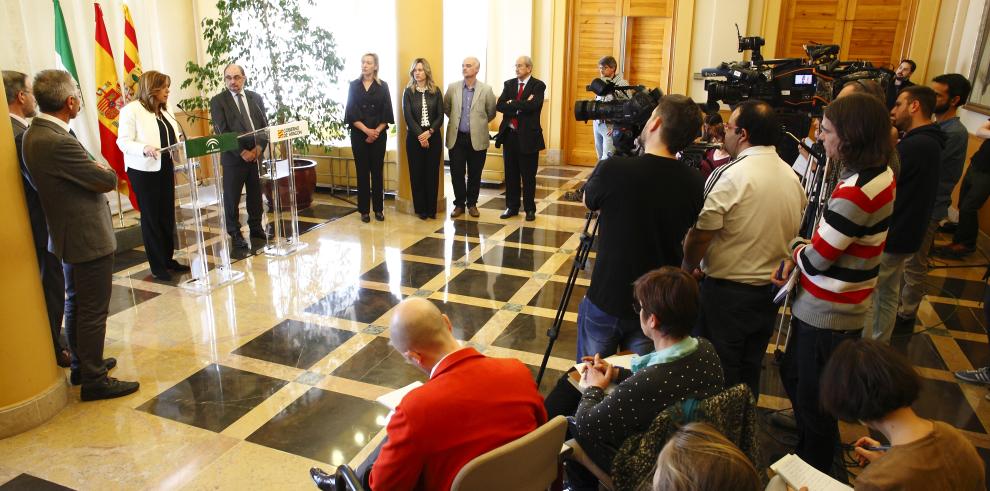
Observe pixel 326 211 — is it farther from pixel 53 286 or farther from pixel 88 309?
pixel 88 309

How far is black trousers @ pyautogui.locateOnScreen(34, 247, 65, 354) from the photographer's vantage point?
133 inches

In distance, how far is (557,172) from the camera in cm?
892

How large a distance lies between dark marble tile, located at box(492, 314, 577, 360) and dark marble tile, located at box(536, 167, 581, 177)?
475cm

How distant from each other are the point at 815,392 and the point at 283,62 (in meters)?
5.78

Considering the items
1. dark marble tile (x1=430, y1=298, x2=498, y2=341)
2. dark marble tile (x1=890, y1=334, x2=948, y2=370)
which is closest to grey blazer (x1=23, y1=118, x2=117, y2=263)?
dark marble tile (x1=430, y1=298, x2=498, y2=341)

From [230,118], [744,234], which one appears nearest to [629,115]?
[744,234]

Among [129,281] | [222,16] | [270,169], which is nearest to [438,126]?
[270,169]

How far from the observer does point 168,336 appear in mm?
3885

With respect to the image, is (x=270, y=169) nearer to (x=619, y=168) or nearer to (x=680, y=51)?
(x=619, y=168)

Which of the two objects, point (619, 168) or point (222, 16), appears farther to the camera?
point (222, 16)

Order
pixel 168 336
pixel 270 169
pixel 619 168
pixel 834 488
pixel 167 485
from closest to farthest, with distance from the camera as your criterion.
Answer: pixel 834 488, pixel 619 168, pixel 167 485, pixel 168 336, pixel 270 169

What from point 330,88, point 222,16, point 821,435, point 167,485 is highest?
point 222,16

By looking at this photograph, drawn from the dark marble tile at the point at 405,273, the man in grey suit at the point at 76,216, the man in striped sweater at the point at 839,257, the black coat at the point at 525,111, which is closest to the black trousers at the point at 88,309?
the man in grey suit at the point at 76,216

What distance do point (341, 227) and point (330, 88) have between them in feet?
6.54
